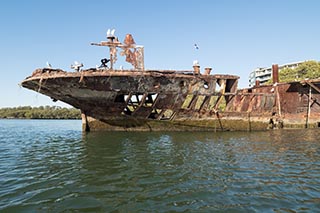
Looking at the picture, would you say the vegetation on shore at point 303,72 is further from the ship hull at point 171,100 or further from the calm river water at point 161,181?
the calm river water at point 161,181

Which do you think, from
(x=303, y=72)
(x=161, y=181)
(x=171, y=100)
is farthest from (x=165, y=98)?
(x=303, y=72)

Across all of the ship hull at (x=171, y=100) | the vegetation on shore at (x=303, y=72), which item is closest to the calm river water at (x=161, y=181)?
the ship hull at (x=171, y=100)

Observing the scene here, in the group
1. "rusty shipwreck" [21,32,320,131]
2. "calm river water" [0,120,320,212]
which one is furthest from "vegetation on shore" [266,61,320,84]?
"calm river water" [0,120,320,212]

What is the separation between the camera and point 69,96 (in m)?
13.4

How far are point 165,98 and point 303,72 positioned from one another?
142 feet

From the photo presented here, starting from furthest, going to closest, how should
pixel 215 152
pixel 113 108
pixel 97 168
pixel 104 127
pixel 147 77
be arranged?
pixel 104 127 < pixel 113 108 < pixel 147 77 < pixel 215 152 < pixel 97 168

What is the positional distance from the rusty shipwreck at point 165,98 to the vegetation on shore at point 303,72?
31.9 metres

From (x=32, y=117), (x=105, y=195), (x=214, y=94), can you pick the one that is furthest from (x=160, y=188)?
(x=32, y=117)

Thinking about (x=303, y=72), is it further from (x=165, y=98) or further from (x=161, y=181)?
(x=161, y=181)

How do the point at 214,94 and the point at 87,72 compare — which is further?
the point at 214,94

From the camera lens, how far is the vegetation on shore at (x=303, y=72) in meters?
44.9

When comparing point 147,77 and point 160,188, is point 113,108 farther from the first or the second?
point 160,188

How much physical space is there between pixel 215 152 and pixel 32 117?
8093 centimetres

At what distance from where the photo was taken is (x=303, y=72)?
46.6m
